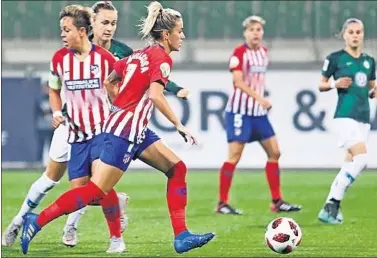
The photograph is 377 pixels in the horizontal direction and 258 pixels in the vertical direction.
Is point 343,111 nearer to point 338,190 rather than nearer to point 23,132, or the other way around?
point 338,190

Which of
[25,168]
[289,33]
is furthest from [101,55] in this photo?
[289,33]

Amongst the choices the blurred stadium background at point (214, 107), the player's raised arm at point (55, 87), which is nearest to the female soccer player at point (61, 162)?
the player's raised arm at point (55, 87)

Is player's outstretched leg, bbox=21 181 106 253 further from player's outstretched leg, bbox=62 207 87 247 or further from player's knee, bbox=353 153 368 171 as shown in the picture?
player's knee, bbox=353 153 368 171

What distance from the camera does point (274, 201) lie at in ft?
36.7

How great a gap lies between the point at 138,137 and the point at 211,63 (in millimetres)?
8781

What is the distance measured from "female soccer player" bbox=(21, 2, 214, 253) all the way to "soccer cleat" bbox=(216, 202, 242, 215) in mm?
3415

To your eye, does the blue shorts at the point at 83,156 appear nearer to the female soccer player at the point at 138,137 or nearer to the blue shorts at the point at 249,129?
the female soccer player at the point at 138,137

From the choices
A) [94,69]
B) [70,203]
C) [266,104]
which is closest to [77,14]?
[94,69]

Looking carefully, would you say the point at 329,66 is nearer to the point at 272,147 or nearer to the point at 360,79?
the point at 360,79

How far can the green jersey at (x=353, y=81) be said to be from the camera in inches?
402

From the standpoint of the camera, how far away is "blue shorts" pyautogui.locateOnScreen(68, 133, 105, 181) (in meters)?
8.06

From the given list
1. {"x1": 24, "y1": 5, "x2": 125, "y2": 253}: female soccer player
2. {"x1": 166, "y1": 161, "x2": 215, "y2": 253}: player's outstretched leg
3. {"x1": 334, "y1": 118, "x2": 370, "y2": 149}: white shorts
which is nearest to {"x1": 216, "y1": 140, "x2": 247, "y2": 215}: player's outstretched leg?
{"x1": 334, "y1": 118, "x2": 370, "y2": 149}: white shorts

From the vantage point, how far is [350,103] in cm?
1020

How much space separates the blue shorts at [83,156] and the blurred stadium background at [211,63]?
25.4ft
